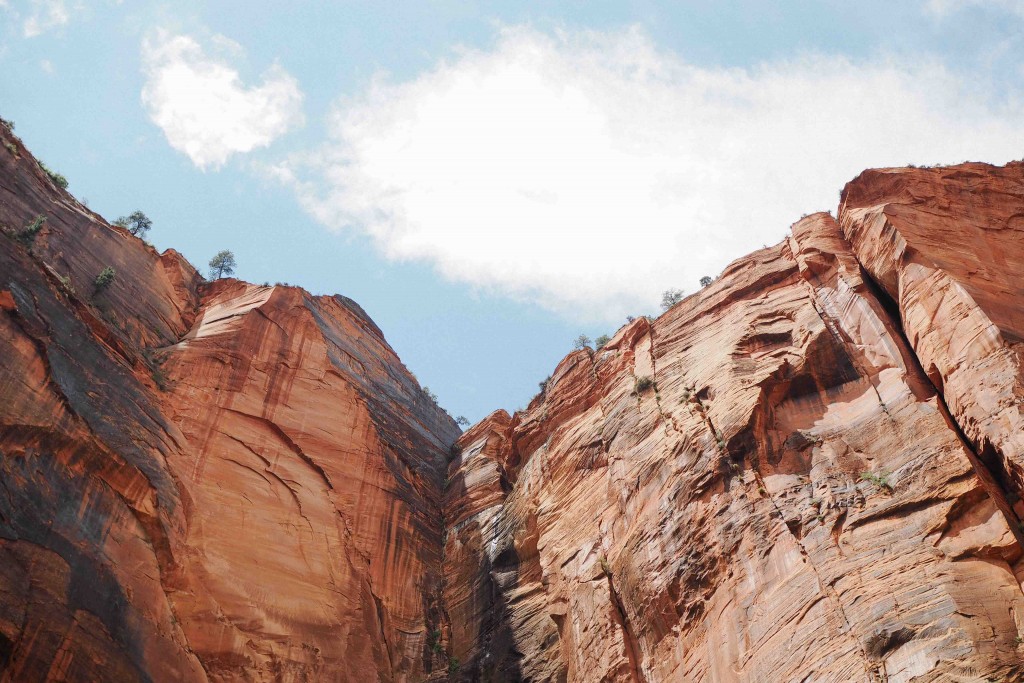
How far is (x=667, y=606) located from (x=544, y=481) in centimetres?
1031

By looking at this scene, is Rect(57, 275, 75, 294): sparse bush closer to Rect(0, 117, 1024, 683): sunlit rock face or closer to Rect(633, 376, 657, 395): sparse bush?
Rect(0, 117, 1024, 683): sunlit rock face

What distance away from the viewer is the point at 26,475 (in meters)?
21.3

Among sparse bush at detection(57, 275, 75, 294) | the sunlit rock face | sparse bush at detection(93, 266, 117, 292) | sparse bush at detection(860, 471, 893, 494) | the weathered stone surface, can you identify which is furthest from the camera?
sparse bush at detection(93, 266, 117, 292)

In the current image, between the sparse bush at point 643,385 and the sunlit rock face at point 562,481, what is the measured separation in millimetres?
143

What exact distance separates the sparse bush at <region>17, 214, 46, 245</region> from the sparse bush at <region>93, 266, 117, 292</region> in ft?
7.43

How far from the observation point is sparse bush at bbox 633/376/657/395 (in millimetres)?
30766

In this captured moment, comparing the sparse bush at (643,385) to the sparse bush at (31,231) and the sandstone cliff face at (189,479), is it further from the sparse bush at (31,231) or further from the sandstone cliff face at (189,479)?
the sparse bush at (31,231)

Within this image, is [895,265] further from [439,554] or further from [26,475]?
[26,475]

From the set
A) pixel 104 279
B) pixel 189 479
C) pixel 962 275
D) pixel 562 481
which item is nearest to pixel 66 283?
pixel 104 279

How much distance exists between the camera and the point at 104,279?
31312mm

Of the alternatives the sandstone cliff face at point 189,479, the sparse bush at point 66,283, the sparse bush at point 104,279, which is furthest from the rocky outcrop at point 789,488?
the sparse bush at point 66,283

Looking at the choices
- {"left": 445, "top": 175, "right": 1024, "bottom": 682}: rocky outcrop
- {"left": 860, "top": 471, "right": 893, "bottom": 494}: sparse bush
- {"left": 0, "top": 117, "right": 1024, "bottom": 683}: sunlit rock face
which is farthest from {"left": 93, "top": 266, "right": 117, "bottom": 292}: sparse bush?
{"left": 860, "top": 471, "right": 893, "bottom": 494}: sparse bush

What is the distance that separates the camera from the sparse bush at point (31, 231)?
2895 cm

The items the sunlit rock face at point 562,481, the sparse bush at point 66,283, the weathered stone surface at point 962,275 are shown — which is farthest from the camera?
the sparse bush at point 66,283
